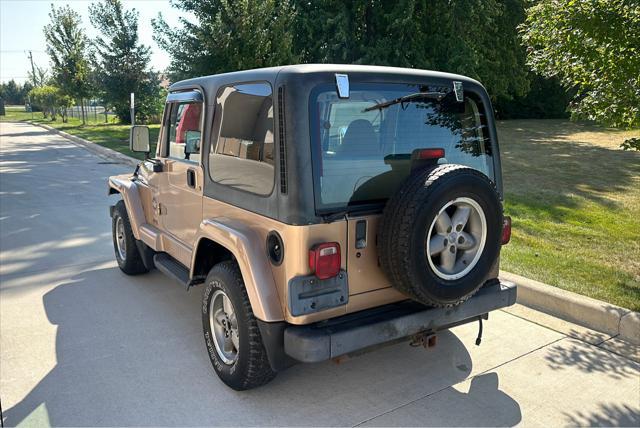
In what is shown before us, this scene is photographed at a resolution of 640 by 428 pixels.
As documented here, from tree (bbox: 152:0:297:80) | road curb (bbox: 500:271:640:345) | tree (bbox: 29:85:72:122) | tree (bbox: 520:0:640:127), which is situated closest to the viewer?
road curb (bbox: 500:271:640:345)

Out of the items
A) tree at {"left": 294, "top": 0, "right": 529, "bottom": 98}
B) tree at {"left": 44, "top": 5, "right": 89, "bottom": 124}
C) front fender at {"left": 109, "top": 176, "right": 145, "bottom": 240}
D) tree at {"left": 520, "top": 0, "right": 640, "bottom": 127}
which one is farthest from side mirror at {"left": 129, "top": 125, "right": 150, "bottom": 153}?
tree at {"left": 44, "top": 5, "right": 89, "bottom": 124}

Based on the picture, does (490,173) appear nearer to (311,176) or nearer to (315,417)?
(311,176)

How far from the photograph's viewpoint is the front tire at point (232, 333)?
2924 millimetres

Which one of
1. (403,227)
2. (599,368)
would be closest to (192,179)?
(403,227)

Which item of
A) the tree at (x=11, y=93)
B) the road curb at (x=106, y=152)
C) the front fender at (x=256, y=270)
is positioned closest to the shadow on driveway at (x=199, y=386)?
the front fender at (x=256, y=270)

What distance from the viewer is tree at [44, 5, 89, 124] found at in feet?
94.5

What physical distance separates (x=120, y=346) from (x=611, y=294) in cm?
398

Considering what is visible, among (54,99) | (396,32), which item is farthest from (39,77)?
(396,32)

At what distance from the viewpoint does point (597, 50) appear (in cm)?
460

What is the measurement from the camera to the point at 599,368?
134 inches

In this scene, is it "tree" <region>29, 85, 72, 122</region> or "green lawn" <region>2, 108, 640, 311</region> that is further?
"tree" <region>29, 85, 72, 122</region>

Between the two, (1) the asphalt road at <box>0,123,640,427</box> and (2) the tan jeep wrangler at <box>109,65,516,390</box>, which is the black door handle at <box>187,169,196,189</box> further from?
(1) the asphalt road at <box>0,123,640,427</box>

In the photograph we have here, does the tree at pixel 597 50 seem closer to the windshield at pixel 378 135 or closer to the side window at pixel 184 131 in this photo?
the windshield at pixel 378 135

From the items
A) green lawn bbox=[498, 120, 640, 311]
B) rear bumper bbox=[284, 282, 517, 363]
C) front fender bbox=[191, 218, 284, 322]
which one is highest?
front fender bbox=[191, 218, 284, 322]
